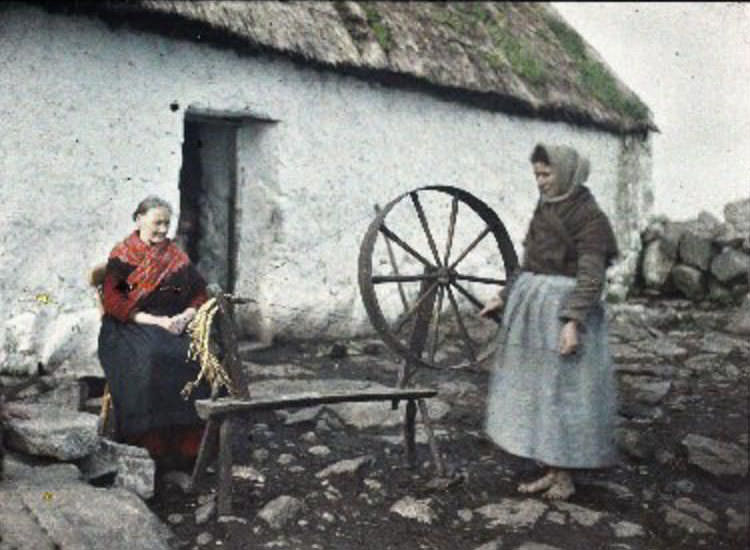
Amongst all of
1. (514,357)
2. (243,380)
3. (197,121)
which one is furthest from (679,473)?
(197,121)

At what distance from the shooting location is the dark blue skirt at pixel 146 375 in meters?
4.02

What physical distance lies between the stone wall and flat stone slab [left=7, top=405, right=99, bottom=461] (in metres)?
8.02

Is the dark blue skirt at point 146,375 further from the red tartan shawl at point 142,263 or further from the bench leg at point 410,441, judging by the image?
the bench leg at point 410,441

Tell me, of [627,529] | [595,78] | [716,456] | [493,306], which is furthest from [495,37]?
[627,529]

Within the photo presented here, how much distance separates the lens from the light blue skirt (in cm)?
381

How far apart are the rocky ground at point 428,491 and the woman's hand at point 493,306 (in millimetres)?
878

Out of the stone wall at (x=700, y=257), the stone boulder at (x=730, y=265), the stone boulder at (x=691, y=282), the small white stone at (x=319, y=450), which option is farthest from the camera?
the stone boulder at (x=691, y=282)

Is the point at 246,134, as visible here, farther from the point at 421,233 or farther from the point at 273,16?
the point at 421,233

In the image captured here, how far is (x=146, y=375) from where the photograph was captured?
400 cm

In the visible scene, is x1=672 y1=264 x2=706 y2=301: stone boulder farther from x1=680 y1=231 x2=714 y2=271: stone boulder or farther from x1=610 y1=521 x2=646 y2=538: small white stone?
x1=610 y1=521 x2=646 y2=538: small white stone

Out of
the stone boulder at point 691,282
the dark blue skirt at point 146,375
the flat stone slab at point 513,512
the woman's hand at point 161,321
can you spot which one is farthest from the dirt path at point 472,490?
the stone boulder at point 691,282

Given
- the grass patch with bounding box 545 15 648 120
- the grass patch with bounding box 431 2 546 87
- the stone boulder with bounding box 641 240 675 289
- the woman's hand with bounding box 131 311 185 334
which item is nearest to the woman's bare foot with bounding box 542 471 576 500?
the woman's hand with bounding box 131 311 185 334

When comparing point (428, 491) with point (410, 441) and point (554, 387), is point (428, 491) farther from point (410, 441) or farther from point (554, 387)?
point (554, 387)

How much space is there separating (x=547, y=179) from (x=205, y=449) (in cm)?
210
